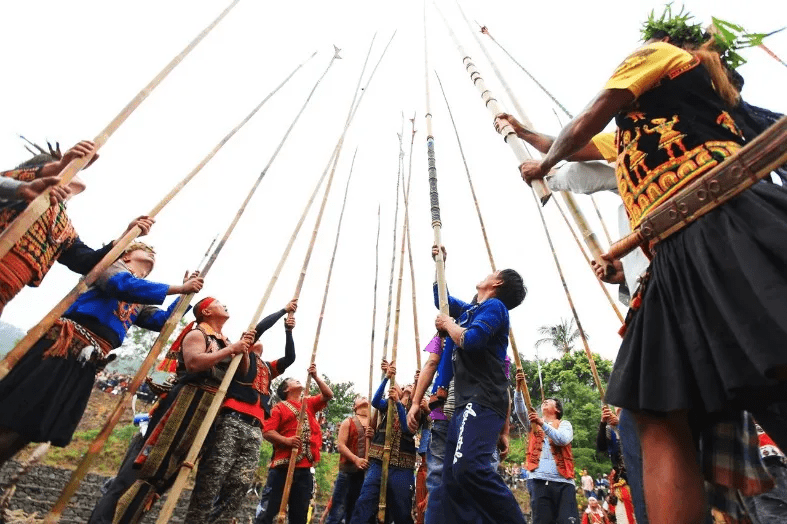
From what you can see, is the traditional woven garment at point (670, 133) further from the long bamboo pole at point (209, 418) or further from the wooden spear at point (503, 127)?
the long bamboo pole at point (209, 418)

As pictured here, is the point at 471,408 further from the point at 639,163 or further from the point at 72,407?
the point at 72,407

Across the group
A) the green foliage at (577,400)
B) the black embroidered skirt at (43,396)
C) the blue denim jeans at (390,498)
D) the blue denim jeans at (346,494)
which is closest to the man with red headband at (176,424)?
the black embroidered skirt at (43,396)

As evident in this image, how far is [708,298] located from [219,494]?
3444 mm

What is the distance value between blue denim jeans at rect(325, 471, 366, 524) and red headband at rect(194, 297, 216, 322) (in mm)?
2405

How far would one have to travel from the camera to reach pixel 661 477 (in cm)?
111

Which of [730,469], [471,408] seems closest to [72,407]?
[471,408]

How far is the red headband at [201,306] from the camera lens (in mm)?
3555

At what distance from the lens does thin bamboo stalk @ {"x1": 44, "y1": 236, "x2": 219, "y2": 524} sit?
201cm

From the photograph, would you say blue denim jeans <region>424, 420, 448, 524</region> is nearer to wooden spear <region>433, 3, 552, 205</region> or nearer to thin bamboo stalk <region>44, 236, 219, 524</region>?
thin bamboo stalk <region>44, 236, 219, 524</region>

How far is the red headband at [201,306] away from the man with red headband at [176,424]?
A: 0.31 ft

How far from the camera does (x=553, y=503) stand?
4.40m

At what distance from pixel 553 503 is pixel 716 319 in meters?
4.11

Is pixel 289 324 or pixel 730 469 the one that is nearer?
pixel 730 469

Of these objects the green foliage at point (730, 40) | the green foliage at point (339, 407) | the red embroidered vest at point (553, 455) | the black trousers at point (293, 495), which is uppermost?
the green foliage at point (339, 407)
